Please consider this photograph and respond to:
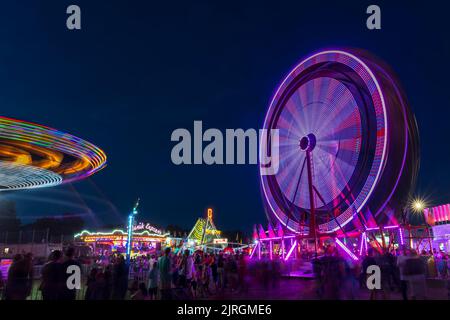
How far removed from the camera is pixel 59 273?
302 inches

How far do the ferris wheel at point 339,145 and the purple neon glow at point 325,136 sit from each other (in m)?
0.08

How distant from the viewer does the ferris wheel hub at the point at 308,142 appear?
3055cm

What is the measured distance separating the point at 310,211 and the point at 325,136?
255 inches

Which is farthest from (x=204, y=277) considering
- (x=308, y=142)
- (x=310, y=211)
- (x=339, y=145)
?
(x=339, y=145)

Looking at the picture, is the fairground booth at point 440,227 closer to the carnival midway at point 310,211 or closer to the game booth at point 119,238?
the carnival midway at point 310,211

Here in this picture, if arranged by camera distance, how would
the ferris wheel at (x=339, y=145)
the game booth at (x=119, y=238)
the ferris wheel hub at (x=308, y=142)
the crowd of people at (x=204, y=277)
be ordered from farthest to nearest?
the game booth at (x=119, y=238) < the ferris wheel hub at (x=308, y=142) < the ferris wheel at (x=339, y=145) < the crowd of people at (x=204, y=277)

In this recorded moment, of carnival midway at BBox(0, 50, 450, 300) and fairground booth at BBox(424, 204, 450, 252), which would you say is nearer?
carnival midway at BBox(0, 50, 450, 300)

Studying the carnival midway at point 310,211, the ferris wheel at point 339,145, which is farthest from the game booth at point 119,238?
the ferris wheel at point 339,145

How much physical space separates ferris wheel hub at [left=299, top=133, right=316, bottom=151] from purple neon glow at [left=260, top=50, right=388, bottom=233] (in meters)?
0.64

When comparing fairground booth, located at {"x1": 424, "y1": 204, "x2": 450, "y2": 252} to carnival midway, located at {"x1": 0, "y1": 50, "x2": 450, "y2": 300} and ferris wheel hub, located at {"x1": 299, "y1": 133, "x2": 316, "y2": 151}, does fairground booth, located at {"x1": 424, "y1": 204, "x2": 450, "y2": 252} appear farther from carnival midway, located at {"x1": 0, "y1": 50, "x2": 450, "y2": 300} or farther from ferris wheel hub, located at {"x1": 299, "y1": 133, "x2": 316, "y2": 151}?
ferris wheel hub, located at {"x1": 299, "y1": 133, "x2": 316, "y2": 151}

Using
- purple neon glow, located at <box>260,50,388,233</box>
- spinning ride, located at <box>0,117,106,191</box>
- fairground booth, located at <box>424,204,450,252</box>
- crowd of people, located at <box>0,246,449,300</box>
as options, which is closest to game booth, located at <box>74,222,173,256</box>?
purple neon glow, located at <box>260,50,388,233</box>

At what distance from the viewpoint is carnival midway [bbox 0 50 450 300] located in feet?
34.3
